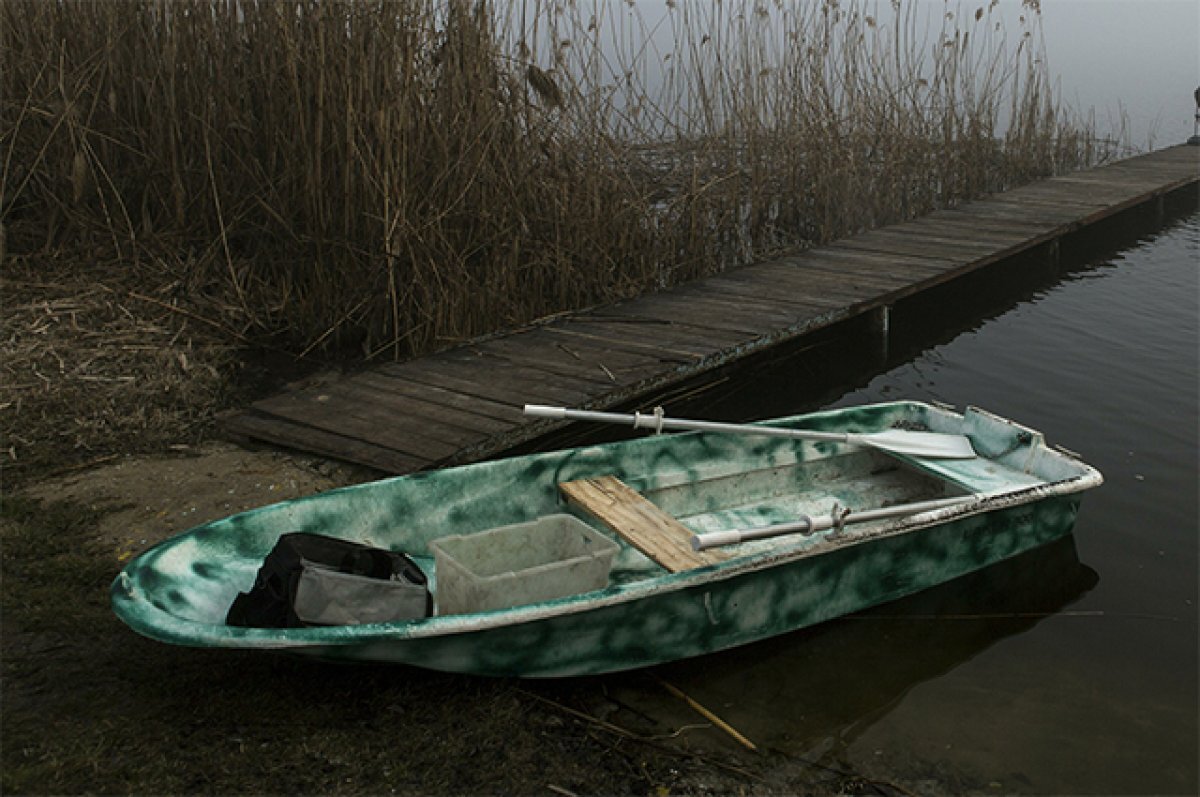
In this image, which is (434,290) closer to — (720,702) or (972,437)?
(972,437)

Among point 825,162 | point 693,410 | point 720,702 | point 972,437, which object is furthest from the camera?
point 825,162

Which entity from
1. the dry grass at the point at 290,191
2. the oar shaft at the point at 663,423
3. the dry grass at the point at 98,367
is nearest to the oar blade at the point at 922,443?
the oar shaft at the point at 663,423

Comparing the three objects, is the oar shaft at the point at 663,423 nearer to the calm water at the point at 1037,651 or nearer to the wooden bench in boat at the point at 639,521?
the wooden bench in boat at the point at 639,521

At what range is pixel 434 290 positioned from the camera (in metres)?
5.40

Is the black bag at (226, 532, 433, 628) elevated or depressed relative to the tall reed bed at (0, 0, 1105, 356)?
depressed

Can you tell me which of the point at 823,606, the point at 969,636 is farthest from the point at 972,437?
the point at 823,606

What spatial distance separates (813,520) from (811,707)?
0.52 metres

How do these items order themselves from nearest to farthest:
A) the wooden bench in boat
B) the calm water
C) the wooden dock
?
the calm water < the wooden bench in boat < the wooden dock

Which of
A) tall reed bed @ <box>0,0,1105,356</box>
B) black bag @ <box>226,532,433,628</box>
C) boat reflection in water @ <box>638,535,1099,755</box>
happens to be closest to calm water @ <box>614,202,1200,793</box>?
boat reflection in water @ <box>638,535,1099,755</box>

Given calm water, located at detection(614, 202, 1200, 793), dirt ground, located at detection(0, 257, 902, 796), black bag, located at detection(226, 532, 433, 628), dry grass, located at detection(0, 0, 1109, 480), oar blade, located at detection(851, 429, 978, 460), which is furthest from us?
dry grass, located at detection(0, 0, 1109, 480)

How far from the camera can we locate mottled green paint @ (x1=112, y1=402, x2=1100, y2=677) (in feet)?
9.20

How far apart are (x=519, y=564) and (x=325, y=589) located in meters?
0.71

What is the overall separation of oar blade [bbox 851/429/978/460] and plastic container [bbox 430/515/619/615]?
1206 mm

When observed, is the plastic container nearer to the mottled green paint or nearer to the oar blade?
the mottled green paint
